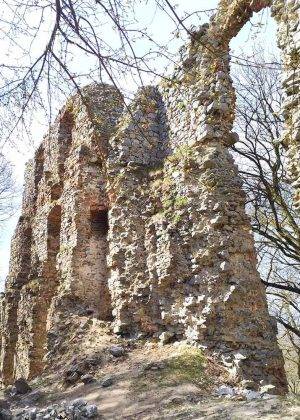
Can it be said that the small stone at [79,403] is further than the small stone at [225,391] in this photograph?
Yes

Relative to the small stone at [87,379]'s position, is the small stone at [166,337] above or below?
above

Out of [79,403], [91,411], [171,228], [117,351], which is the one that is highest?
[171,228]

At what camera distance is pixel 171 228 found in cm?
829

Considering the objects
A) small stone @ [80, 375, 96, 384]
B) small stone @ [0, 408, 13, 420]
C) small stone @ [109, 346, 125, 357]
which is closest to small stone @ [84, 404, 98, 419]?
small stone @ [0, 408, 13, 420]

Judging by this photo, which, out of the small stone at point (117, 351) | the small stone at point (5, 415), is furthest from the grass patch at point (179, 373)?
the small stone at point (5, 415)

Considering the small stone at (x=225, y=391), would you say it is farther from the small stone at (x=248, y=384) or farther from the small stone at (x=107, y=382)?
the small stone at (x=107, y=382)

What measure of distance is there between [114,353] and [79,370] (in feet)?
2.11

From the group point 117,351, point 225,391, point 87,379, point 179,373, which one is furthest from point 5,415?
point 225,391

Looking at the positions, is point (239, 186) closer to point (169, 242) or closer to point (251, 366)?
point (169, 242)

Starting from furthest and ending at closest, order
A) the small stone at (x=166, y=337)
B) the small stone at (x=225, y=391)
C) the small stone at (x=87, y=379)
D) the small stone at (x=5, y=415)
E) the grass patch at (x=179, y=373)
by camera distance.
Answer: the small stone at (x=166, y=337), the small stone at (x=87, y=379), the grass patch at (x=179, y=373), the small stone at (x=5, y=415), the small stone at (x=225, y=391)

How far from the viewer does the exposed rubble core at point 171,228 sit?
700cm

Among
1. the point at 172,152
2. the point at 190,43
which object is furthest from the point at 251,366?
the point at 190,43

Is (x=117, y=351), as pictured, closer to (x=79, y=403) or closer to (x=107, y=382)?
(x=107, y=382)

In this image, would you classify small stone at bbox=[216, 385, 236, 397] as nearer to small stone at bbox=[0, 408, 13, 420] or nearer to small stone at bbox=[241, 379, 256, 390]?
small stone at bbox=[241, 379, 256, 390]
